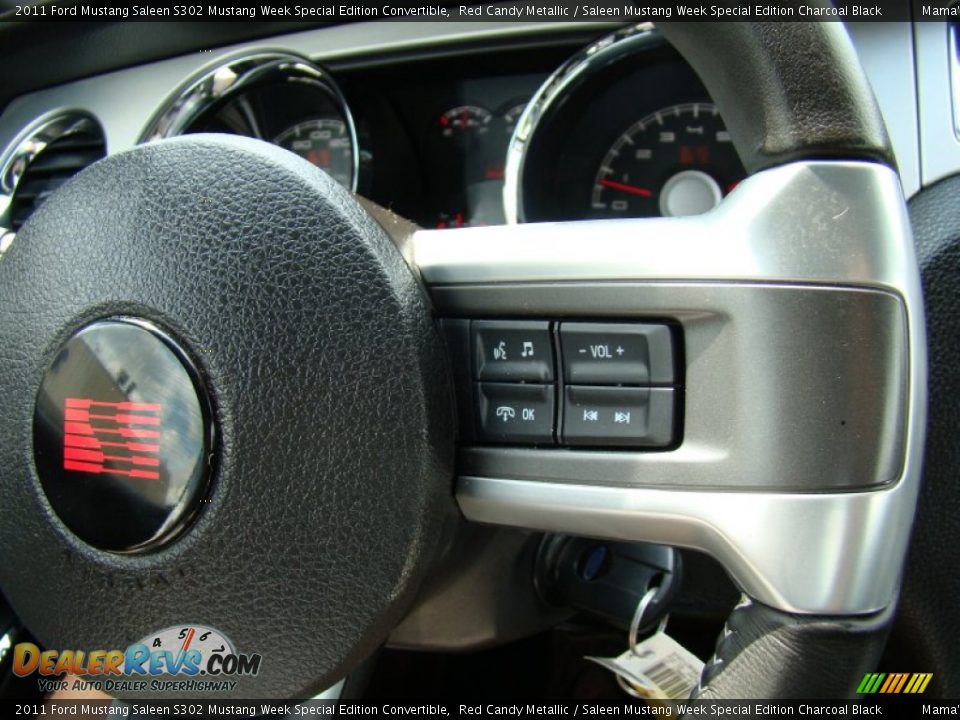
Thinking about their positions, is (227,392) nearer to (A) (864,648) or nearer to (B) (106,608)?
(B) (106,608)

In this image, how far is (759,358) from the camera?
53cm

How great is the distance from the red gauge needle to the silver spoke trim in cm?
80

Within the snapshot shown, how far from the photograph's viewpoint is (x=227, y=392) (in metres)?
0.62

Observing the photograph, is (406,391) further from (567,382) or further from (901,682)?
(901,682)

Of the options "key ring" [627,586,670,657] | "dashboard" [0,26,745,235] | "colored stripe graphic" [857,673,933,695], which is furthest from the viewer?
"dashboard" [0,26,745,235]

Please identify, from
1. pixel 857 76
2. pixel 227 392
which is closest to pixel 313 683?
pixel 227 392

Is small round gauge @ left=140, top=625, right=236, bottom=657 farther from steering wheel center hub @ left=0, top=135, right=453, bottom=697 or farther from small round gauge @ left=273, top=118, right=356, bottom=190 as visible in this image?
small round gauge @ left=273, top=118, right=356, bottom=190

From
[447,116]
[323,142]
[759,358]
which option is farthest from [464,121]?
[759,358]

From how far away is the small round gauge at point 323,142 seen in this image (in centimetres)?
161

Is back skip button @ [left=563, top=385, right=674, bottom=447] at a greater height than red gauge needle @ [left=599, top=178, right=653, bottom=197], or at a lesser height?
greater

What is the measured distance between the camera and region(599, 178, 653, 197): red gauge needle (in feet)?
4.51

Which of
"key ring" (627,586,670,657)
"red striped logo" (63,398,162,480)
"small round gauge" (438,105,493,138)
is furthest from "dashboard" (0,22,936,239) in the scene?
"red striped logo" (63,398,162,480)

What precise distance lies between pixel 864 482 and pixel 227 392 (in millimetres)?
397

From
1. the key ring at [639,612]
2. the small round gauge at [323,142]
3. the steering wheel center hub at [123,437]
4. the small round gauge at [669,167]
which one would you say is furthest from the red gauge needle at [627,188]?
the steering wheel center hub at [123,437]
